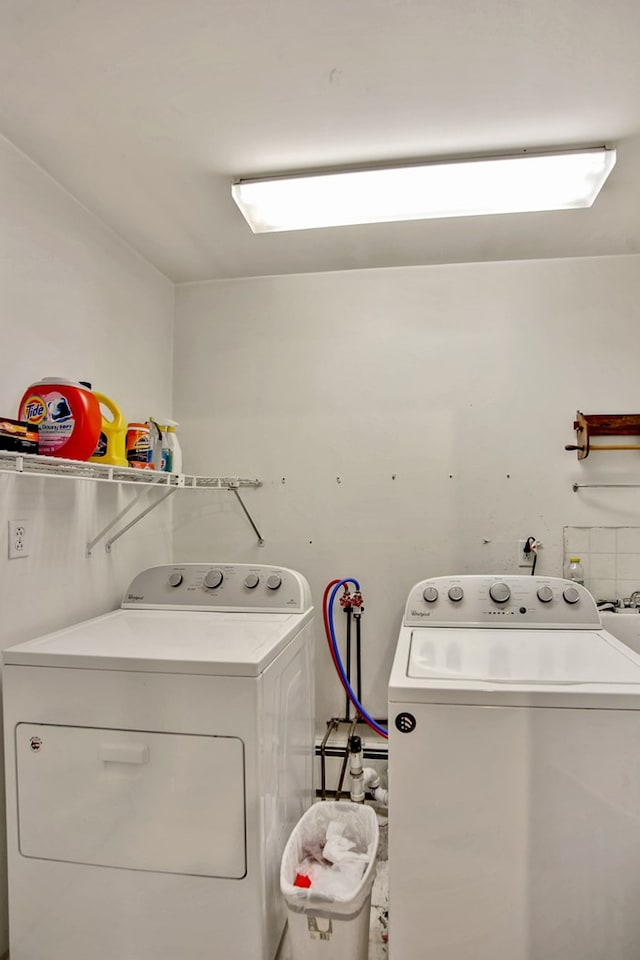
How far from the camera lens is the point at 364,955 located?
160cm

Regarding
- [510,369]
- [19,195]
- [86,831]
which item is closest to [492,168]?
[510,369]

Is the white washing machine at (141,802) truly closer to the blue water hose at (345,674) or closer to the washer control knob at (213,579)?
the washer control knob at (213,579)

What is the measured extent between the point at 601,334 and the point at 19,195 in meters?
2.31

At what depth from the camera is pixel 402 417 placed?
8.66ft

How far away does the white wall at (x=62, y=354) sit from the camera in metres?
1.74

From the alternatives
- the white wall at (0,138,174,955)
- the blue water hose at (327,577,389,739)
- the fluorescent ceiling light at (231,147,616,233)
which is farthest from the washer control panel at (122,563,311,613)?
the fluorescent ceiling light at (231,147,616,233)

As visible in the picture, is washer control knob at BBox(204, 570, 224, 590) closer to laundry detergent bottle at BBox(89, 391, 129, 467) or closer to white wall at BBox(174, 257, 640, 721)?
A: white wall at BBox(174, 257, 640, 721)

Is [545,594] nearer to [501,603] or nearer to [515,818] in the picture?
[501,603]

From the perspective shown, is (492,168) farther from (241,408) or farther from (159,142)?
(241,408)

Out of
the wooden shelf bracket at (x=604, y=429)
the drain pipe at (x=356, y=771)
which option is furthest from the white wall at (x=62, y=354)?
the wooden shelf bracket at (x=604, y=429)

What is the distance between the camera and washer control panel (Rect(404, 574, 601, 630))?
83.5 inches

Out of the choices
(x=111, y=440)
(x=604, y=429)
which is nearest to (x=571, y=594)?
(x=604, y=429)

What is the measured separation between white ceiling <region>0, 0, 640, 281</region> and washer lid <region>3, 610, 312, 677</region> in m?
1.52

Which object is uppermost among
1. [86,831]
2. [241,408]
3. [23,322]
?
[23,322]
